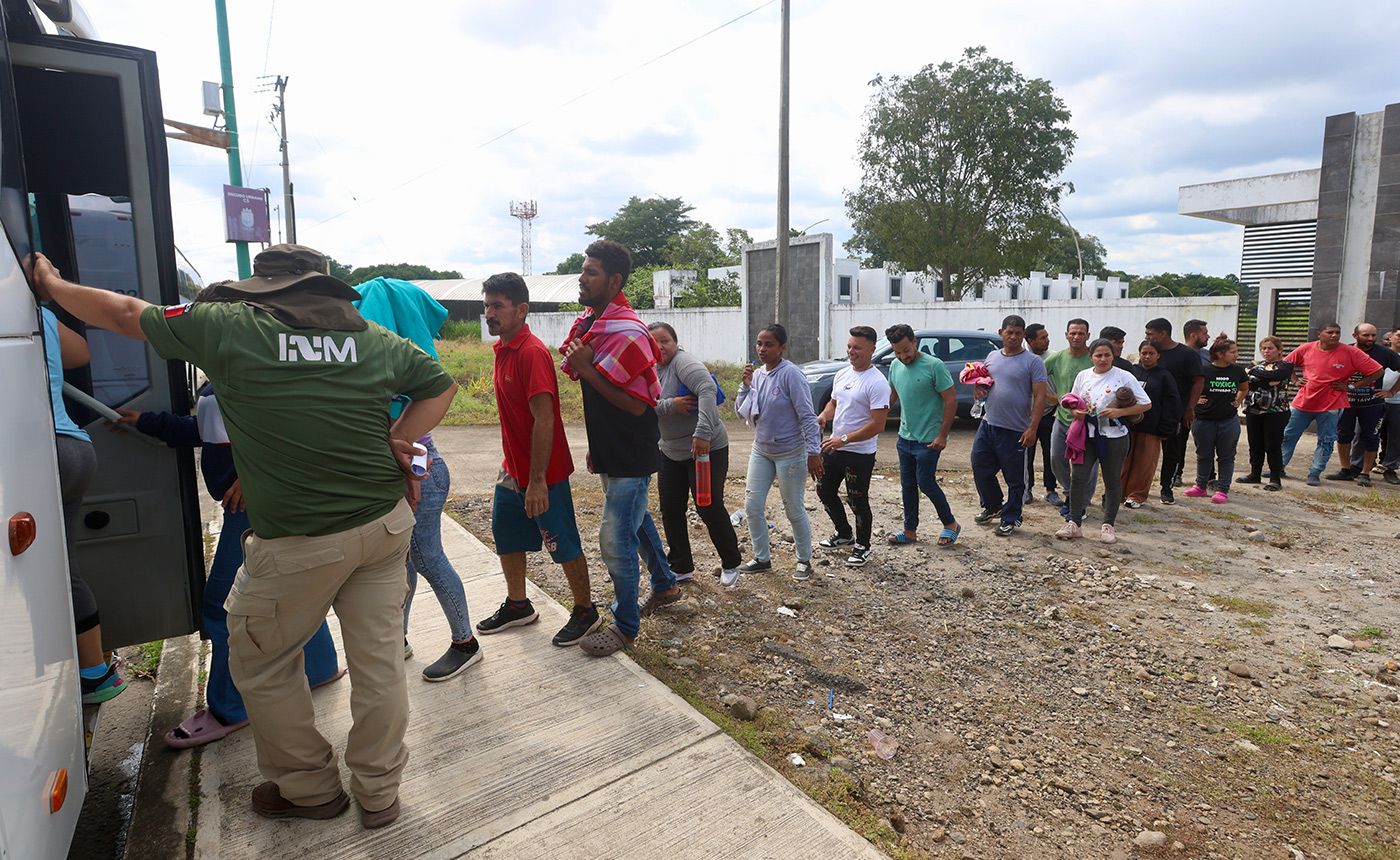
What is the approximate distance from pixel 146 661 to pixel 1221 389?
8634mm

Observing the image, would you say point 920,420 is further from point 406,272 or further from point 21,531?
point 406,272

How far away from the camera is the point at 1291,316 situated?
13.2 m

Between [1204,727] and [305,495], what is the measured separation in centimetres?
365

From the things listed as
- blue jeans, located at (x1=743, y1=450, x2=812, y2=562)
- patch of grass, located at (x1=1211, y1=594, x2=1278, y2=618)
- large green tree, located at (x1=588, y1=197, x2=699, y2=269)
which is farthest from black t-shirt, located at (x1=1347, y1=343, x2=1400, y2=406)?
large green tree, located at (x1=588, y1=197, x2=699, y2=269)

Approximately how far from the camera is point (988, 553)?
579cm

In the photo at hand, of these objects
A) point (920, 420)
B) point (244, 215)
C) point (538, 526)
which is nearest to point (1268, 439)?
point (920, 420)

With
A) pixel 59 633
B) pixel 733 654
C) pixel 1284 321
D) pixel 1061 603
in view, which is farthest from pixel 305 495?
pixel 1284 321

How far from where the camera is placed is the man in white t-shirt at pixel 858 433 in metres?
5.32

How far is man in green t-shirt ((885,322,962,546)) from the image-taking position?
225 inches

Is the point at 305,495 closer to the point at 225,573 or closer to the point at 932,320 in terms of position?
the point at 225,573

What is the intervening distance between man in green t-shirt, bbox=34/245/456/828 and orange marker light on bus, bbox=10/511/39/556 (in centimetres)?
49

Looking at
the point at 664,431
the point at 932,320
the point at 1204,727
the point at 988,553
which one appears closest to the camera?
the point at 1204,727

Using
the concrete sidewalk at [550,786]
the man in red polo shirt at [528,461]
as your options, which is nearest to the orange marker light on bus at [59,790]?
the concrete sidewalk at [550,786]

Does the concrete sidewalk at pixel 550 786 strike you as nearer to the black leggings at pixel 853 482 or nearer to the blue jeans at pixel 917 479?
the black leggings at pixel 853 482
